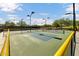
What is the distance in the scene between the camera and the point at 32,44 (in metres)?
1.39

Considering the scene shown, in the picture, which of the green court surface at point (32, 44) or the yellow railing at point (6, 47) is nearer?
the yellow railing at point (6, 47)

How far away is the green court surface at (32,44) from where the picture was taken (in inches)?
53.6

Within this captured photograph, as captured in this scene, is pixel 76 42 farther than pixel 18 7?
Yes

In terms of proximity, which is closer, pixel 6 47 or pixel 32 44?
pixel 6 47

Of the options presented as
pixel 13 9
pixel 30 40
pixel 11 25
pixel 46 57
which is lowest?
pixel 46 57

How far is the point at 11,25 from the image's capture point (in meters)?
1.41

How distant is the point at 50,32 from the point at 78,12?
28cm

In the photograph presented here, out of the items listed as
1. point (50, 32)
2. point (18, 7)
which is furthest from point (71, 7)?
point (18, 7)

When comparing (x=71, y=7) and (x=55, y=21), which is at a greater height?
(x=71, y=7)

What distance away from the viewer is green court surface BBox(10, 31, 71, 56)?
53.6 inches

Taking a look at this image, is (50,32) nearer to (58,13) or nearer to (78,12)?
(58,13)

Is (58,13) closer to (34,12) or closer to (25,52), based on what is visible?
(34,12)

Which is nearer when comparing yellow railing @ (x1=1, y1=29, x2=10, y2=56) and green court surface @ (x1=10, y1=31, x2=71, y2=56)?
yellow railing @ (x1=1, y1=29, x2=10, y2=56)

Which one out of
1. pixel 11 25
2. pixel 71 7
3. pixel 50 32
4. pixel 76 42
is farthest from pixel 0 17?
pixel 76 42
